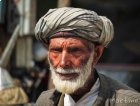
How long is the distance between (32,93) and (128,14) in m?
2.29

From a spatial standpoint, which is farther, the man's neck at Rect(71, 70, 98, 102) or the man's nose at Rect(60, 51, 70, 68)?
the man's neck at Rect(71, 70, 98, 102)

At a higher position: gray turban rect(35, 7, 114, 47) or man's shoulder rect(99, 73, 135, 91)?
gray turban rect(35, 7, 114, 47)

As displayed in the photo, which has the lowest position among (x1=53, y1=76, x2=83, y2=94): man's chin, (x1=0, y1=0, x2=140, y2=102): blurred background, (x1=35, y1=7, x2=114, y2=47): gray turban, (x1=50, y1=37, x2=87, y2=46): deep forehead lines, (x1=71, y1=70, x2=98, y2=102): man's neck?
(x1=0, y1=0, x2=140, y2=102): blurred background

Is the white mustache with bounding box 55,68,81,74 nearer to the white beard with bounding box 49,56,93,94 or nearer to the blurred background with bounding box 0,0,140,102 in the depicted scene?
the white beard with bounding box 49,56,93,94

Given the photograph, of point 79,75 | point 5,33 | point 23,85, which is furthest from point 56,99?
point 23,85

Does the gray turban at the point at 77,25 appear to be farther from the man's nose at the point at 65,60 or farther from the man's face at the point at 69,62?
the man's nose at the point at 65,60

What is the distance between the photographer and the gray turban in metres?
3.69

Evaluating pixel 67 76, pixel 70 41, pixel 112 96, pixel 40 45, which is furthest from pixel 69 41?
pixel 40 45

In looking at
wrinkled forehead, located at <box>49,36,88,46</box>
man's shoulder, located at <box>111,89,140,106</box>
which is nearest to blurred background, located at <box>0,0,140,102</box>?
wrinkled forehead, located at <box>49,36,88,46</box>

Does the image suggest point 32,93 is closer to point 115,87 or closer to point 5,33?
point 5,33

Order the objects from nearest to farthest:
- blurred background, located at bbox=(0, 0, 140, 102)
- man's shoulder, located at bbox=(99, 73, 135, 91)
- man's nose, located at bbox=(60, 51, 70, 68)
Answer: man's nose, located at bbox=(60, 51, 70, 68) → man's shoulder, located at bbox=(99, 73, 135, 91) → blurred background, located at bbox=(0, 0, 140, 102)

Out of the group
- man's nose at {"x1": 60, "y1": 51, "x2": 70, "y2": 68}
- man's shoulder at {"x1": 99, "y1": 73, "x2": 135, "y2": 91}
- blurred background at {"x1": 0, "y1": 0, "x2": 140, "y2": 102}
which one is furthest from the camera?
blurred background at {"x1": 0, "y1": 0, "x2": 140, "y2": 102}

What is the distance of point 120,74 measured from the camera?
8500 millimetres

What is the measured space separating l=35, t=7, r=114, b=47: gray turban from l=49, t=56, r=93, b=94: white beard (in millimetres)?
182
